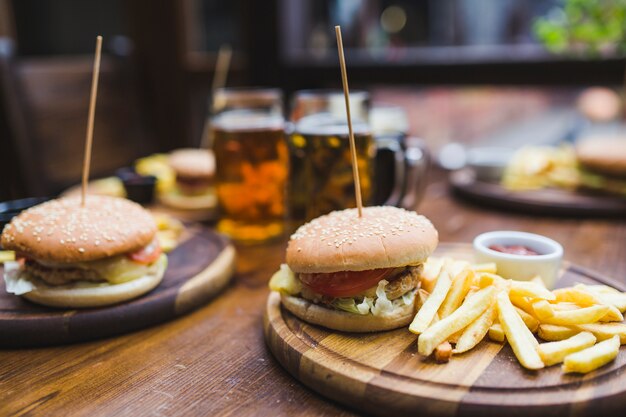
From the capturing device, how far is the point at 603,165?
8.57 feet

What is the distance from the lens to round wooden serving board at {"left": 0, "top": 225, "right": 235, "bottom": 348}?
4.59 feet

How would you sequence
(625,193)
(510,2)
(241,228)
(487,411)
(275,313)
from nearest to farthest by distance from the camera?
(487,411)
(275,313)
(241,228)
(625,193)
(510,2)

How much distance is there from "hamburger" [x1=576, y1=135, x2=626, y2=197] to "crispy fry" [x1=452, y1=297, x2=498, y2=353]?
1.69 metres


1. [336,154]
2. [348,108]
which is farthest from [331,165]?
[348,108]

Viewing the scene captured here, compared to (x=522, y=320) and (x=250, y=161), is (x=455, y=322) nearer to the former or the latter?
(x=522, y=320)

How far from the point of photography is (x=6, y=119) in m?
2.97

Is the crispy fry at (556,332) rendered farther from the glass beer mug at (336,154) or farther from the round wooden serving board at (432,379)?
the glass beer mug at (336,154)

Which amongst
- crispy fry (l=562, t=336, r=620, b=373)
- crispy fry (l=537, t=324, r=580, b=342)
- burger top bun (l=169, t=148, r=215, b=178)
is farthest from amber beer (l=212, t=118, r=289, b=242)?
crispy fry (l=562, t=336, r=620, b=373)

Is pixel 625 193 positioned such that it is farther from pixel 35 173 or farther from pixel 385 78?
pixel 35 173

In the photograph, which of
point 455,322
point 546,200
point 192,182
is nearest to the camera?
point 455,322

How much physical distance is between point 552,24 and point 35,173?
3.35m

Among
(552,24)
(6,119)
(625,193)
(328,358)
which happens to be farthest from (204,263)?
(552,24)

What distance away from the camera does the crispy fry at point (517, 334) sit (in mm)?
1145

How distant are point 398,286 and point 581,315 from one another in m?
0.43
